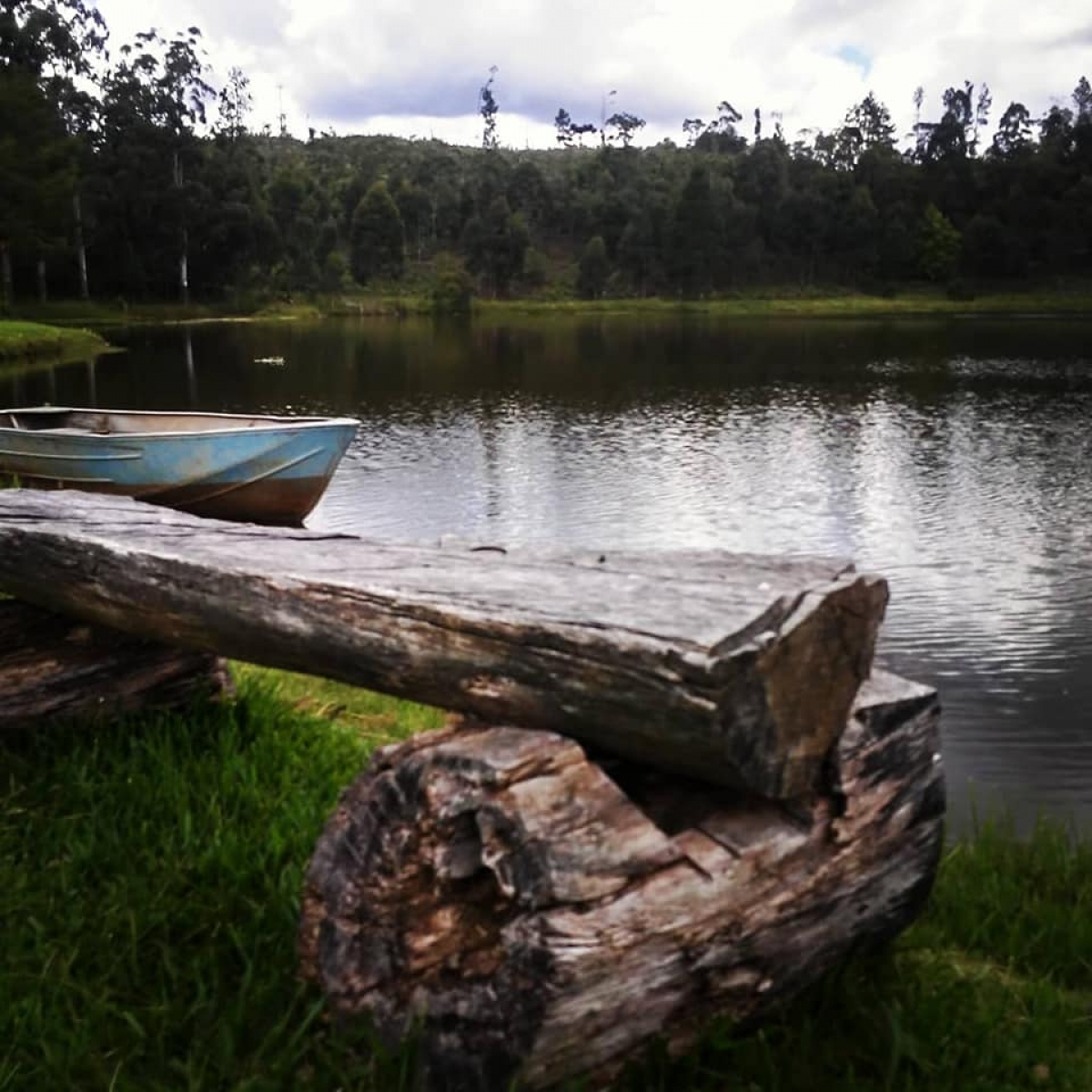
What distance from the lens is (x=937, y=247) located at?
91438 mm

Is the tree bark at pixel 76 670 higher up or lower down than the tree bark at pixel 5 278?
lower down

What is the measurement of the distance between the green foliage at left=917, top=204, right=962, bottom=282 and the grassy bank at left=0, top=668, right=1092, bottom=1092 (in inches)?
3671

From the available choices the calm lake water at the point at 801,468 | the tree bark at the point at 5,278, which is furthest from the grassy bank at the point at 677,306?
the calm lake water at the point at 801,468

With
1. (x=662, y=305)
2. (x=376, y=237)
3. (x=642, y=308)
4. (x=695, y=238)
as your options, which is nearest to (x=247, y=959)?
(x=642, y=308)

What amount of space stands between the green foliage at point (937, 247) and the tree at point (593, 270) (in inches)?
968

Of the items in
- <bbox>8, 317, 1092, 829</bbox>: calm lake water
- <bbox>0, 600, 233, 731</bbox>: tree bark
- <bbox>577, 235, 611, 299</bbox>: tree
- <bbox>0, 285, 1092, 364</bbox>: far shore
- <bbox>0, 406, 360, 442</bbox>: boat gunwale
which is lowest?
<bbox>8, 317, 1092, 829</bbox>: calm lake water

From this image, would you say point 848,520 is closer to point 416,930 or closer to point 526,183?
point 416,930

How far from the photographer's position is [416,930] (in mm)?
2992

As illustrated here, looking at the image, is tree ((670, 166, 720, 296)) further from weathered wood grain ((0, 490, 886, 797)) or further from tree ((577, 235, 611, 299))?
weathered wood grain ((0, 490, 886, 797))

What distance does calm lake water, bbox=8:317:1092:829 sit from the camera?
11.0 meters

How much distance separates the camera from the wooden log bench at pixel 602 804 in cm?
271

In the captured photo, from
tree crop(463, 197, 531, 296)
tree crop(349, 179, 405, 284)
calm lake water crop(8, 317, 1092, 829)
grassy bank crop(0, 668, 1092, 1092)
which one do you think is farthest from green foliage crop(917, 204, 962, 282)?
grassy bank crop(0, 668, 1092, 1092)

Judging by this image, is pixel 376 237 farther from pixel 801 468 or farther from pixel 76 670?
pixel 76 670

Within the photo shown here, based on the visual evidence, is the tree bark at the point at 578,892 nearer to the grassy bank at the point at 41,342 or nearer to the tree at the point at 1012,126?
the grassy bank at the point at 41,342
